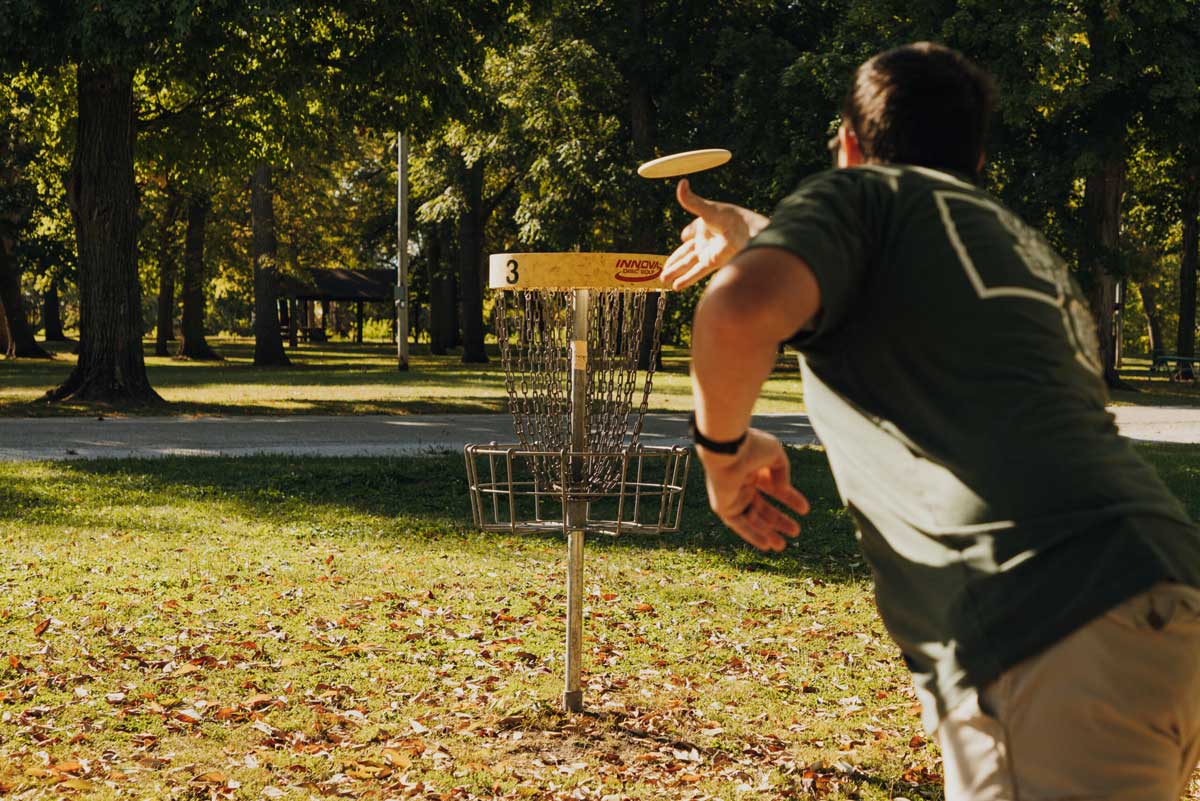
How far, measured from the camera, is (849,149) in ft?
6.91

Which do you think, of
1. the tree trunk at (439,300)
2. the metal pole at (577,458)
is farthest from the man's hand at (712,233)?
the tree trunk at (439,300)

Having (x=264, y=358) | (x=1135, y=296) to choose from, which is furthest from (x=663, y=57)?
(x=1135, y=296)

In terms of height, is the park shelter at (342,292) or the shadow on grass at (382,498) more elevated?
the park shelter at (342,292)

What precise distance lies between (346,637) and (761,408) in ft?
49.5

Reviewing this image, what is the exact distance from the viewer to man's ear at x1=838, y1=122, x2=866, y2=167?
2.08 m

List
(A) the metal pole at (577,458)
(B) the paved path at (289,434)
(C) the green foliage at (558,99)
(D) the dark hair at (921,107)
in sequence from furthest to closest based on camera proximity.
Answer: (C) the green foliage at (558,99) < (B) the paved path at (289,434) < (A) the metal pole at (577,458) < (D) the dark hair at (921,107)

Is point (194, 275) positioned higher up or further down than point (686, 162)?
higher up

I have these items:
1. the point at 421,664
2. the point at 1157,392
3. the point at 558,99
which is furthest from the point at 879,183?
the point at 558,99

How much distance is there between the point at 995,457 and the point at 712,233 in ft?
3.17

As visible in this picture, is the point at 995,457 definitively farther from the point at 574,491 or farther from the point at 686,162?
the point at 574,491

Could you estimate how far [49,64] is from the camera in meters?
16.4

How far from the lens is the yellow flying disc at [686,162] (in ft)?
9.84

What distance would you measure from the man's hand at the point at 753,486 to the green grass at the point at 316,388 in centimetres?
1705

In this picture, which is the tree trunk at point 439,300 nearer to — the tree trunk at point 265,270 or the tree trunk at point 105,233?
the tree trunk at point 265,270
